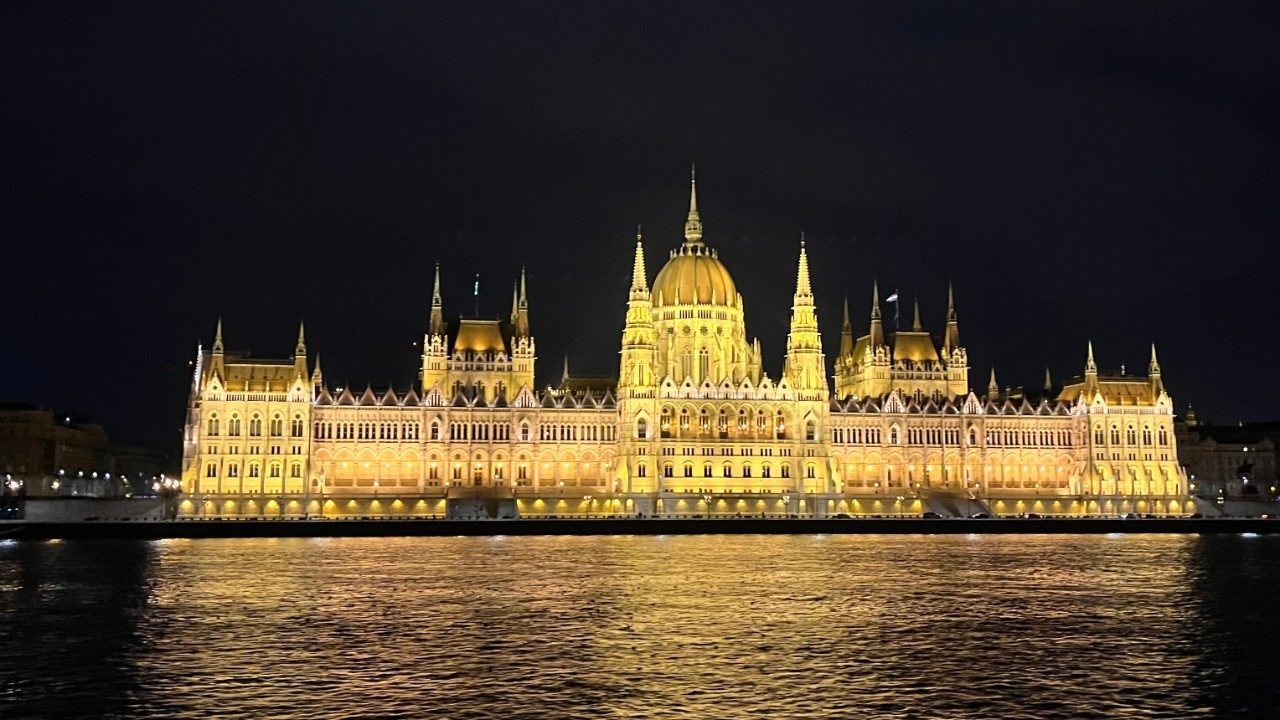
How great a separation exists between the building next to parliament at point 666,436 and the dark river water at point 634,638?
51.0 metres

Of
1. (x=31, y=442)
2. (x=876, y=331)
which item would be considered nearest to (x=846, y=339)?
(x=876, y=331)

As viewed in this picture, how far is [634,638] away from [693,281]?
4160 inches

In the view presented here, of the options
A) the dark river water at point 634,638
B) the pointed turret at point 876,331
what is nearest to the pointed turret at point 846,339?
the pointed turret at point 876,331

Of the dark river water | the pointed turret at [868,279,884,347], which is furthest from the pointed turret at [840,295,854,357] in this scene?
the dark river water

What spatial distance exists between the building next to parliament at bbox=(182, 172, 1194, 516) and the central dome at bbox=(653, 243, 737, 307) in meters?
0.24

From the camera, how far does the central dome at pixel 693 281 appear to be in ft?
481

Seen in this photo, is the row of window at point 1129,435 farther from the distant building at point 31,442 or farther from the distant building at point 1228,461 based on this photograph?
the distant building at point 31,442

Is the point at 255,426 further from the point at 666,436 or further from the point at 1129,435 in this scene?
the point at 1129,435

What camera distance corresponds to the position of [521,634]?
44.4 metres

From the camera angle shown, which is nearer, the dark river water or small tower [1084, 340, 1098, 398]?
the dark river water

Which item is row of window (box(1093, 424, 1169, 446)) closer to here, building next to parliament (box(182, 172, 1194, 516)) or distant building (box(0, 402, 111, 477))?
building next to parliament (box(182, 172, 1194, 516))

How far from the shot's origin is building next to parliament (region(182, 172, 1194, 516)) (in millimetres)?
129875

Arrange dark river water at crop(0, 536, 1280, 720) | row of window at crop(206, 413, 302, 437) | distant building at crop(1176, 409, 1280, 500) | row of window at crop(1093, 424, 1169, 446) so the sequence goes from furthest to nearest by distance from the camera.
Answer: distant building at crop(1176, 409, 1280, 500)
row of window at crop(1093, 424, 1169, 446)
row of window at crop(206, 413, 302, 437)
dark river water at crop(0, 536, 1280, 720)

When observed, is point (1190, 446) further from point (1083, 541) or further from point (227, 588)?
point (227, 588)
